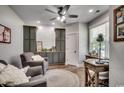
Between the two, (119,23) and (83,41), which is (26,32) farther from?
(119,23)

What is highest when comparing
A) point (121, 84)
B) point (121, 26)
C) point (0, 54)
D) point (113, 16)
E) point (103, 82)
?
point (113, 16)

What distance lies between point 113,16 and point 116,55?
613mm

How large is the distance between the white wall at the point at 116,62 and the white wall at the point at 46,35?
448 cm

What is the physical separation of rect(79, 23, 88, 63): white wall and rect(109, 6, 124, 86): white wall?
344 centimetres

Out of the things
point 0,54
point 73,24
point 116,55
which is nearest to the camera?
point 116,55

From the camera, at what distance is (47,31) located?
6121 mm

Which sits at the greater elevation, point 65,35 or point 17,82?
point 65,35

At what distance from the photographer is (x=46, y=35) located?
6.12 metres

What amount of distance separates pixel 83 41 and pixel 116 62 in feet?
12.1

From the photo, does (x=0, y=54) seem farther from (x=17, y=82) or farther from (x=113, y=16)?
(x=113, y=16)

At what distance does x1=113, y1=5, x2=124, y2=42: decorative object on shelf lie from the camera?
165 cm

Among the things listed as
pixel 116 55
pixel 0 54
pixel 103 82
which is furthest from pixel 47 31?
pixel 116 55

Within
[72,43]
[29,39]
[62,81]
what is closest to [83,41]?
[72,43]

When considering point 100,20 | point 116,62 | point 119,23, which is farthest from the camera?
point 100,20
